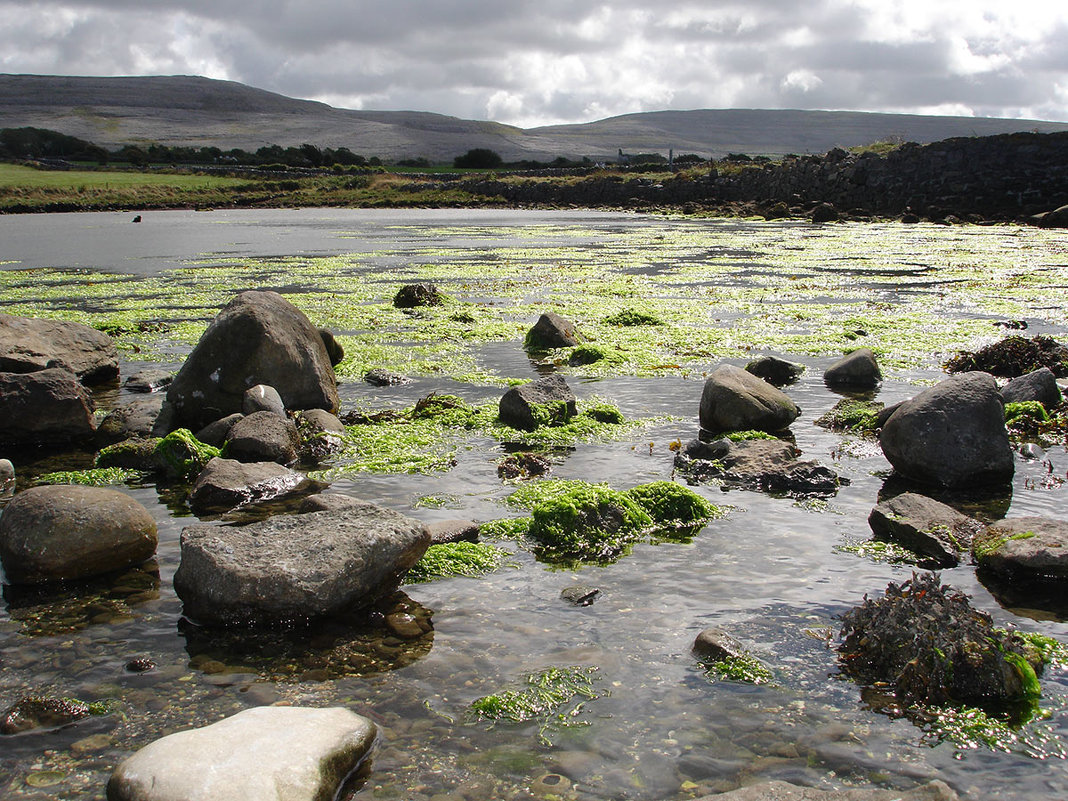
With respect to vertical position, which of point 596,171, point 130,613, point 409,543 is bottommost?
point 130,613

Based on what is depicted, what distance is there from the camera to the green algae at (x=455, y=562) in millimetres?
6461

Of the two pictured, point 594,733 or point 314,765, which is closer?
point 314,765

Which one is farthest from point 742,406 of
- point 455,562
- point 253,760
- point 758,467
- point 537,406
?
point 253,760

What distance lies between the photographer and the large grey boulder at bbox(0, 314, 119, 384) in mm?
11406

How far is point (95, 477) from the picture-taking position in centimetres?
886

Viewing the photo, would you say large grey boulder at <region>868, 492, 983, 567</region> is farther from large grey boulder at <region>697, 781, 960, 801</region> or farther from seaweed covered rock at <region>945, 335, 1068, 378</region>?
seaweed covered rock at <region>945, 335, 1068, 378</region>

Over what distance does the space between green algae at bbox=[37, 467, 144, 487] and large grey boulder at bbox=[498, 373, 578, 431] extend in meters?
4.06

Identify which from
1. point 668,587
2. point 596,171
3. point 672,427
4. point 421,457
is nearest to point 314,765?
point 668,587

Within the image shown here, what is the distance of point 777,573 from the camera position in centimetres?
640

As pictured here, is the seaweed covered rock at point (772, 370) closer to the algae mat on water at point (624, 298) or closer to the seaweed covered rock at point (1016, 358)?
the algae mat on water at point (624, 298)

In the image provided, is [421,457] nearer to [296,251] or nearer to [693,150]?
[296,251]

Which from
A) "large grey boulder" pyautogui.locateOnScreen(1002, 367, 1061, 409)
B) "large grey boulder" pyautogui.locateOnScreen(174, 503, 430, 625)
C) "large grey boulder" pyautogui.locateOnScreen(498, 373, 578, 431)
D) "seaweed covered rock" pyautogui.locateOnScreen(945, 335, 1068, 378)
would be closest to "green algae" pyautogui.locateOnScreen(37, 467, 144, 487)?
"large grey boulder" pyautogui.locateOnScreen(174, 503, 430, 625)

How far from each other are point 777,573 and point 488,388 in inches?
265

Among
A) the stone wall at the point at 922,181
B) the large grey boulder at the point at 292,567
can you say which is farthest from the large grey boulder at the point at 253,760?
the stone wall at the point at 922,181
